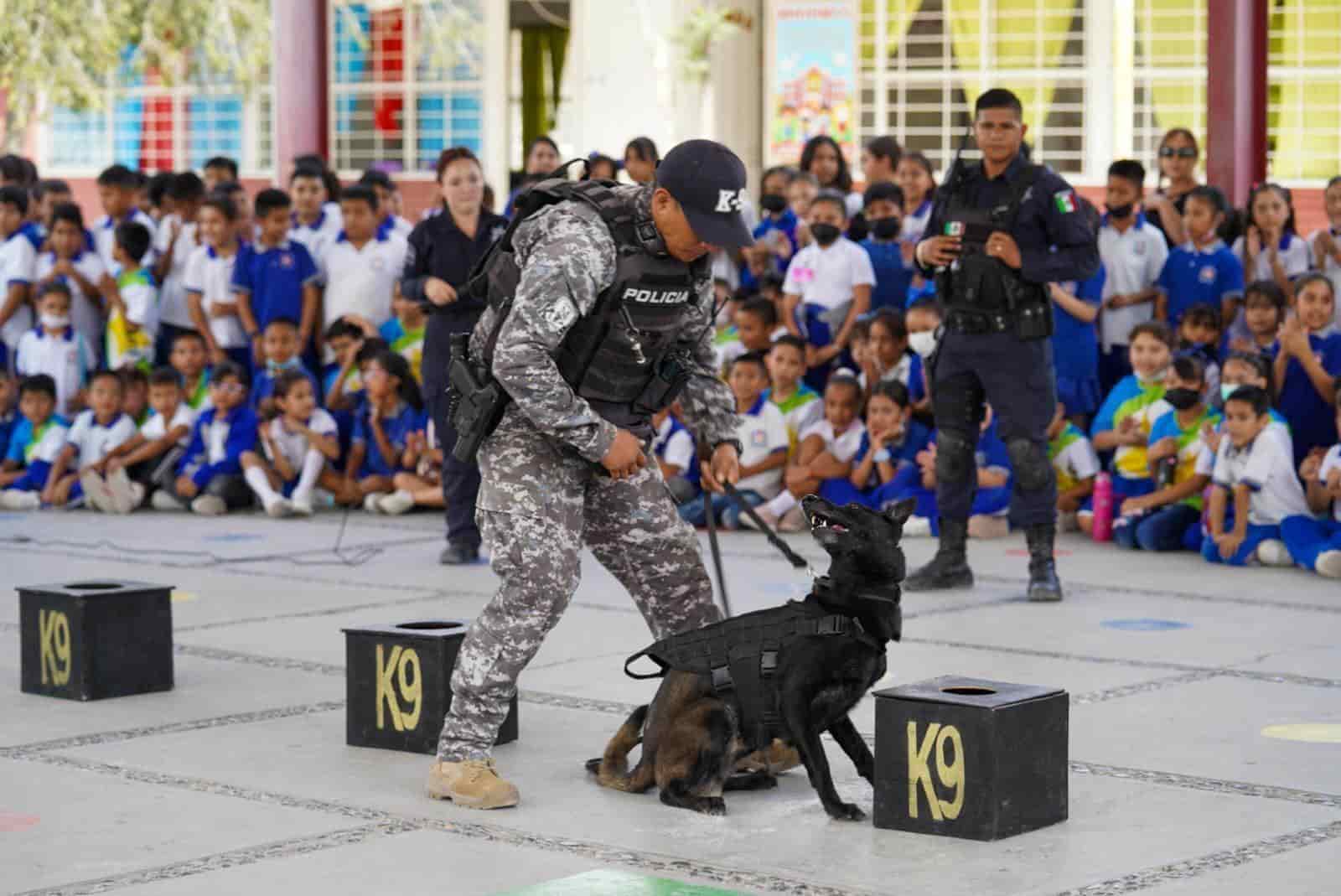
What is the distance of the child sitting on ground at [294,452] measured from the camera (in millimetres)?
12570

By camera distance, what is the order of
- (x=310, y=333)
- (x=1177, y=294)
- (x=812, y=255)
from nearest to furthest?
(x=1177, y=294) → (x=812, y=255) → (x=310, y=333)

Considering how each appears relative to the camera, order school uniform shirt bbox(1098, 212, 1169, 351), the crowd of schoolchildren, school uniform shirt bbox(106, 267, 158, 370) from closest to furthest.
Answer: the crowd of schoolchildren, school uniform shirt bbox(1098, 212, 1169, 351), school uniform shirt bbox(106, 267, 158, 370)

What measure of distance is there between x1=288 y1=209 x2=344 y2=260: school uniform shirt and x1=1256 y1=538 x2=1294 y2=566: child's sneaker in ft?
20.4

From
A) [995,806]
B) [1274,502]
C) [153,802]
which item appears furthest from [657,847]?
[1274,502]

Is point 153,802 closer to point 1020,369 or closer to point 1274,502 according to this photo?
point 1020,369

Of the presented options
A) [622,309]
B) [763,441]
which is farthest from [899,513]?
[763,441]

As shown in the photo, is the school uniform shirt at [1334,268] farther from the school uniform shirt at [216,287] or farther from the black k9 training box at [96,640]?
the school uniform shirt at [216,287]

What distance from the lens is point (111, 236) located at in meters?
14.1

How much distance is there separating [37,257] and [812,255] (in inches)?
218

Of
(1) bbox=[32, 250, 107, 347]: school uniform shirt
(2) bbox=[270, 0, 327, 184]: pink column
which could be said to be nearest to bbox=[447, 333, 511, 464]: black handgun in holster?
(1) bbox=[32, 250, 107, 347]: school uniform shirt

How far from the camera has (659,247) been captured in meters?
5.16

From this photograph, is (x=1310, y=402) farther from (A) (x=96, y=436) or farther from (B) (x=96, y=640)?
(A) (x=96, y=436)

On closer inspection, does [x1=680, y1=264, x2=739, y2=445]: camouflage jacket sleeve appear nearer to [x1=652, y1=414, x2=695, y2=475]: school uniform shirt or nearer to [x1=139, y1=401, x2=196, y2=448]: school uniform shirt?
[x1=652, y1=414, x2=695, y2=475]: school uniform shirt

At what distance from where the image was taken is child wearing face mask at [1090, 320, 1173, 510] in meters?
10.8
